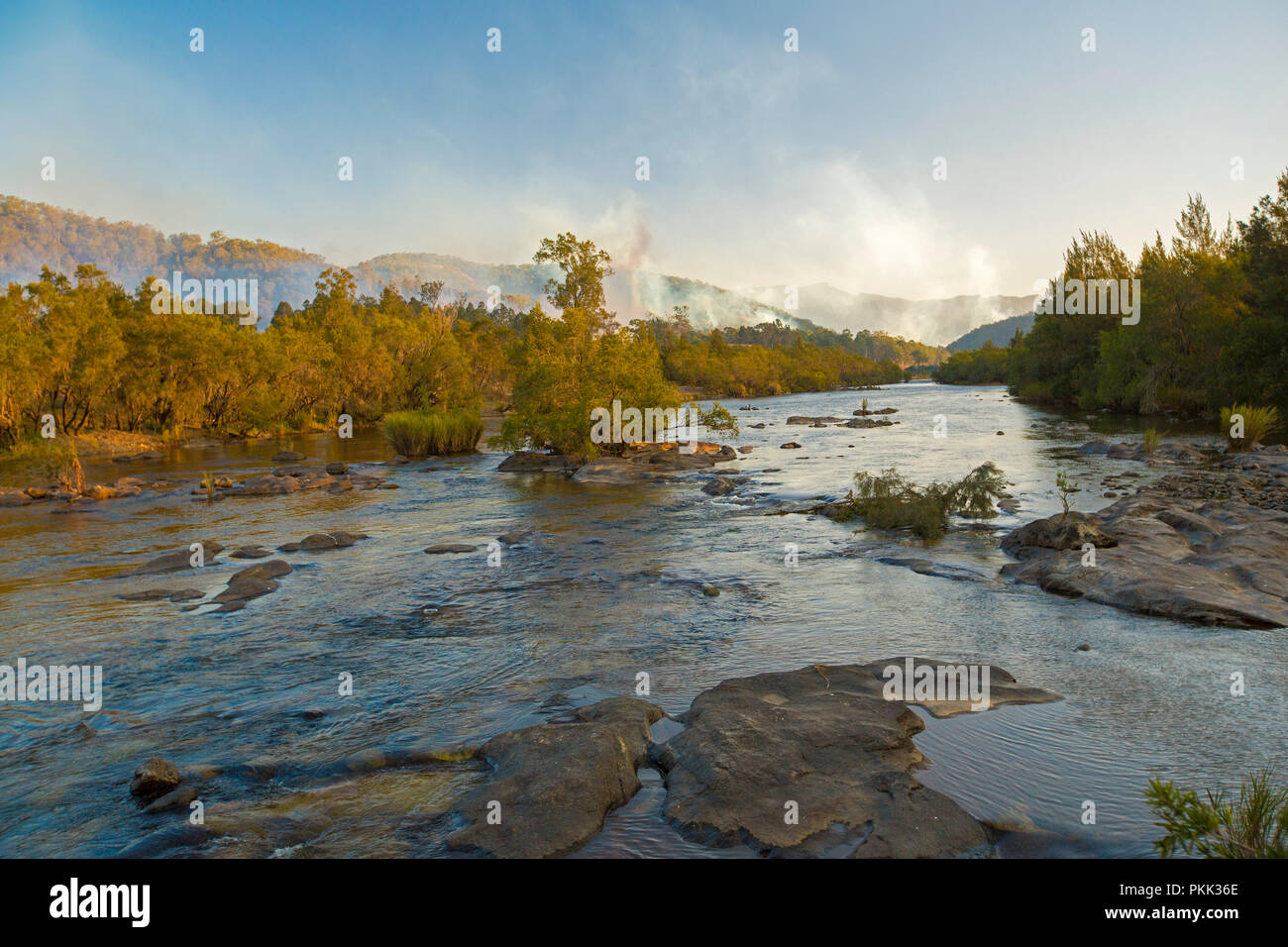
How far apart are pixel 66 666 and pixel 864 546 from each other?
49.4 ft

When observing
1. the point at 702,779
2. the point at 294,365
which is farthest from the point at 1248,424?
the point at 294,365

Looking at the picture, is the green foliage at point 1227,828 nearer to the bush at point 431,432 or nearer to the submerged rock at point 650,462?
the submerged rock at point 650,462

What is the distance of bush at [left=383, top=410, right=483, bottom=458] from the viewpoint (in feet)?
134

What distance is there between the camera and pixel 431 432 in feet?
136

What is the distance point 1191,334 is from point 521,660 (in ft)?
179

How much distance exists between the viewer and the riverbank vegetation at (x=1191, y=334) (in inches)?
1484

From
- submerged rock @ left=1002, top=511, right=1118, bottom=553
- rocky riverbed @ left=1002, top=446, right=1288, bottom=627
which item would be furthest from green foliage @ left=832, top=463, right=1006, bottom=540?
submerged rock @ left=1002, top=511, right=1118, bottom=553

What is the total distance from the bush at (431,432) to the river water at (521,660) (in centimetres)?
1912

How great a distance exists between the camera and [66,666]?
10.4 m

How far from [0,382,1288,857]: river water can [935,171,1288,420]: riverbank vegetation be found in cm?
2708

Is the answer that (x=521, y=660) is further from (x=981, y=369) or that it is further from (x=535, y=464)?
(x=981, y=369)

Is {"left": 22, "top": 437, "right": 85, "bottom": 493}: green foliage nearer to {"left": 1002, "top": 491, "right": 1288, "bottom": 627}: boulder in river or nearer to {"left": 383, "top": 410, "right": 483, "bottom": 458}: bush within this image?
{"left": 383, "top": 410, "right": 483, "bottom": 458}: bush

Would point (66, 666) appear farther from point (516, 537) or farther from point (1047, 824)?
point (1047, 824)
